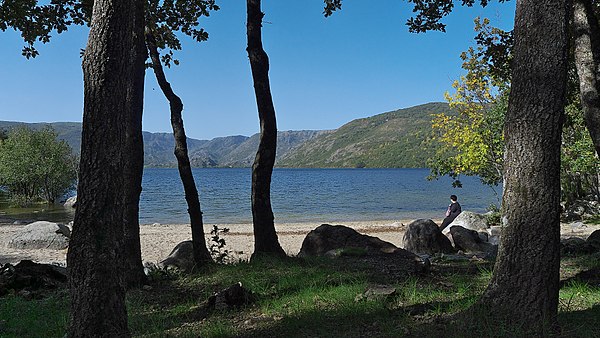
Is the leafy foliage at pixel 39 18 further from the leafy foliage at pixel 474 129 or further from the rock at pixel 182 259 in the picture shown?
the leafy foliage at pixel 474 129

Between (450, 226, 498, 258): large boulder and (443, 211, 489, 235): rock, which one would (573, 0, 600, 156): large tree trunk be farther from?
(443, 211, 489, 235): rock

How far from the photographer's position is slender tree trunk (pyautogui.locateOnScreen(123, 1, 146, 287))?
7.21m

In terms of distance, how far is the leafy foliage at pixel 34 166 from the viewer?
131ft

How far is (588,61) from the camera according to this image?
7082 mm

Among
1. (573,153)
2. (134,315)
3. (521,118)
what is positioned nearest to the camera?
(521,118)

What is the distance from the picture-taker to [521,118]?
405 cm

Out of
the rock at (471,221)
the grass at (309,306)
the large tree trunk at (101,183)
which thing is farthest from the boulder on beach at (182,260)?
the rock at (471,221)

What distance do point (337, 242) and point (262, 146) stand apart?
3.61 metres

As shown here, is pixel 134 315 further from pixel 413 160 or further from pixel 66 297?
pixel 413 160

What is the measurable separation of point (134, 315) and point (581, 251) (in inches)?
325

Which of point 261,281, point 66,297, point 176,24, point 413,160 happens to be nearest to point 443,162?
point 176,24

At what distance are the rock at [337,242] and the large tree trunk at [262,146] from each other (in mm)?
2380

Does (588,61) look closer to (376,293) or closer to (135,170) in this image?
(376,293)

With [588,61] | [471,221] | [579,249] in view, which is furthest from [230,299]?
[471,221]
